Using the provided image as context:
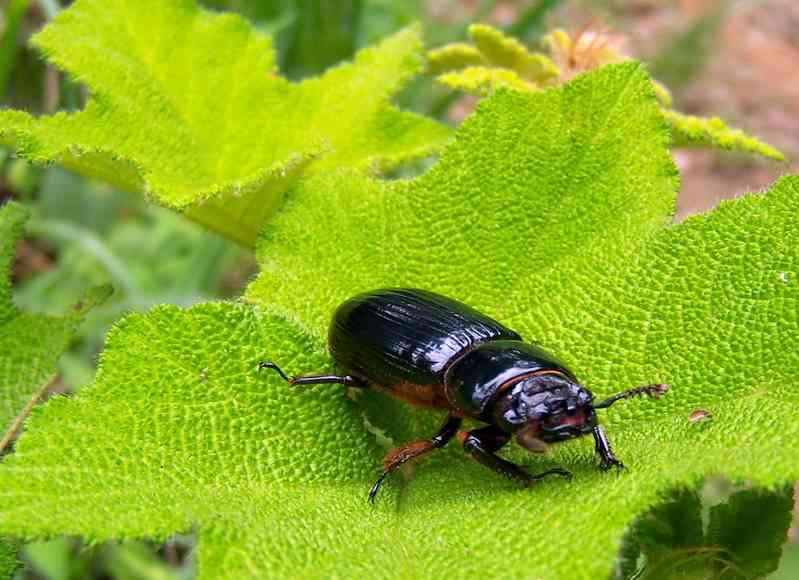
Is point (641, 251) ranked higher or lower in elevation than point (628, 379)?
higher

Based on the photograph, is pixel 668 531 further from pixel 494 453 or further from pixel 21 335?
pixel 21 335

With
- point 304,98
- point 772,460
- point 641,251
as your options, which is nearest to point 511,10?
point 304,98

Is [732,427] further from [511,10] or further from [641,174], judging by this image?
[511,10]

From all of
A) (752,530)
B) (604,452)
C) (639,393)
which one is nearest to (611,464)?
(604,452)

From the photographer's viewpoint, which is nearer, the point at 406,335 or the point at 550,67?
the point at 406,335

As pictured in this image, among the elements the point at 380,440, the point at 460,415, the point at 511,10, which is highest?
the point at 460,415

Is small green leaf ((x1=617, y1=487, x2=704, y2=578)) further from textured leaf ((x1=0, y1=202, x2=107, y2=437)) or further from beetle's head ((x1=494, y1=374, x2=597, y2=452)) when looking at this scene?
textured leaf ((x1=0, y1=202, x2=107, y2=437))

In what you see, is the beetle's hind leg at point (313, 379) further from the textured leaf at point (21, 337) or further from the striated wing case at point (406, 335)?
the textured leaf at point (21, 337)
